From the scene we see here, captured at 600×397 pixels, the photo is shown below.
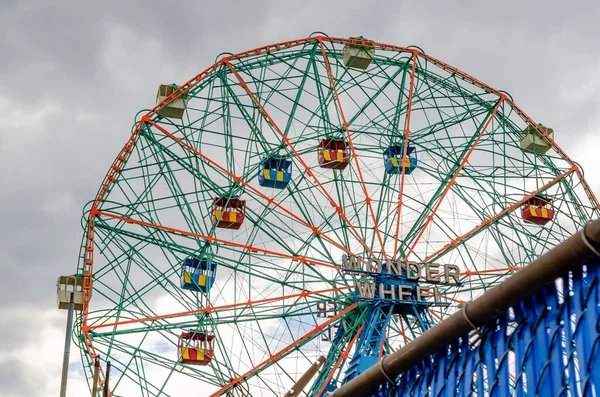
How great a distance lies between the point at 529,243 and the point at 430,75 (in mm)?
7520

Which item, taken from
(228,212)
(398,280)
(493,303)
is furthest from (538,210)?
(493,303)

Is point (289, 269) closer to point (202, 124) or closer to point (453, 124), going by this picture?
point (202, 124)

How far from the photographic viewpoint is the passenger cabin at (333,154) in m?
33.9

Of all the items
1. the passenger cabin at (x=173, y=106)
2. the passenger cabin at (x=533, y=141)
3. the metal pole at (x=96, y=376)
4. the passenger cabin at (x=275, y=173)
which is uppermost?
the passenger cabin at (x=173, y=106)

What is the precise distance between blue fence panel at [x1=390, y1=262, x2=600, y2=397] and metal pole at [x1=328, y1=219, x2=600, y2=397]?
0.16 m

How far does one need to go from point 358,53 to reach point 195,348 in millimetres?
12934

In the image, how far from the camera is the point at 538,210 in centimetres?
3662

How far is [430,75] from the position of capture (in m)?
36.7

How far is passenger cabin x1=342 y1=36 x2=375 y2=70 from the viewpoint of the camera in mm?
35406

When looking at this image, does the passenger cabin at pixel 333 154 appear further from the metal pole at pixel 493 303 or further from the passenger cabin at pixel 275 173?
the metal pole at pixel 493 303

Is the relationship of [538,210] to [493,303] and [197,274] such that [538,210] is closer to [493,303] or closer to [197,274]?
[197,274]

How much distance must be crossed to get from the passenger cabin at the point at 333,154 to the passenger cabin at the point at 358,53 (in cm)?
327

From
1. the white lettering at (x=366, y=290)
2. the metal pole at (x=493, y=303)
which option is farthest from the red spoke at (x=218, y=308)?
the metal pole at (x=493, y=303)

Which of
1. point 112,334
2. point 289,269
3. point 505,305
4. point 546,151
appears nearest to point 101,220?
point 112,334
